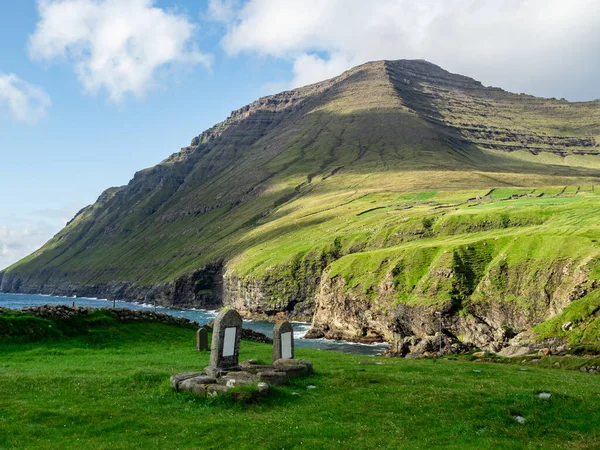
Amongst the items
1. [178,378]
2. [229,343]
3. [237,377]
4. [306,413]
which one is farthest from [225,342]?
[306,413]

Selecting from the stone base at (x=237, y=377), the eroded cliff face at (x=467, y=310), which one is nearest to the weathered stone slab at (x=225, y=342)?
the stone base at (x=237, y=377)

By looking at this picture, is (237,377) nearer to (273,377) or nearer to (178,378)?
(273,377)

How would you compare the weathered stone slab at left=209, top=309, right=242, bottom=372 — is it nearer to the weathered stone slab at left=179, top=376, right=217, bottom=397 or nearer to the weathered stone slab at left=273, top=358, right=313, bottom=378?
the weathered stone slab at left=179, top=376, right=217, bottom=397

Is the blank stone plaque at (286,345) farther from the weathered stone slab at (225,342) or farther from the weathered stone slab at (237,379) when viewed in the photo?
the weathered stone slab at (237,379)

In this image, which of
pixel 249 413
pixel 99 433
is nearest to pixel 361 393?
pixel 249 413

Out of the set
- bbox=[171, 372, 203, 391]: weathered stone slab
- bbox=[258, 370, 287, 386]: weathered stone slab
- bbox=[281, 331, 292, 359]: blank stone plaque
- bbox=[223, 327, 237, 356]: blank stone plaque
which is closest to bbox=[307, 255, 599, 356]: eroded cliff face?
bbox=[281, 331, 292, 359]: blank stone plaque

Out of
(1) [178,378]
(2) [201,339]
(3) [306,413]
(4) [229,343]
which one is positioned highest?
(4) [229,343]

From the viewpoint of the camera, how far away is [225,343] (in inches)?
1051

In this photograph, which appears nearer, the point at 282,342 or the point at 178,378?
the point at 178,378

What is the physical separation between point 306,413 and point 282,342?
1233 centimetres

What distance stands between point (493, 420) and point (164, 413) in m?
12.9

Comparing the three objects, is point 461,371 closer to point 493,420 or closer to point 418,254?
point 493,420

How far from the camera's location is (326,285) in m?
122

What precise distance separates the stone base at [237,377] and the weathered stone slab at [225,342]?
322mm
